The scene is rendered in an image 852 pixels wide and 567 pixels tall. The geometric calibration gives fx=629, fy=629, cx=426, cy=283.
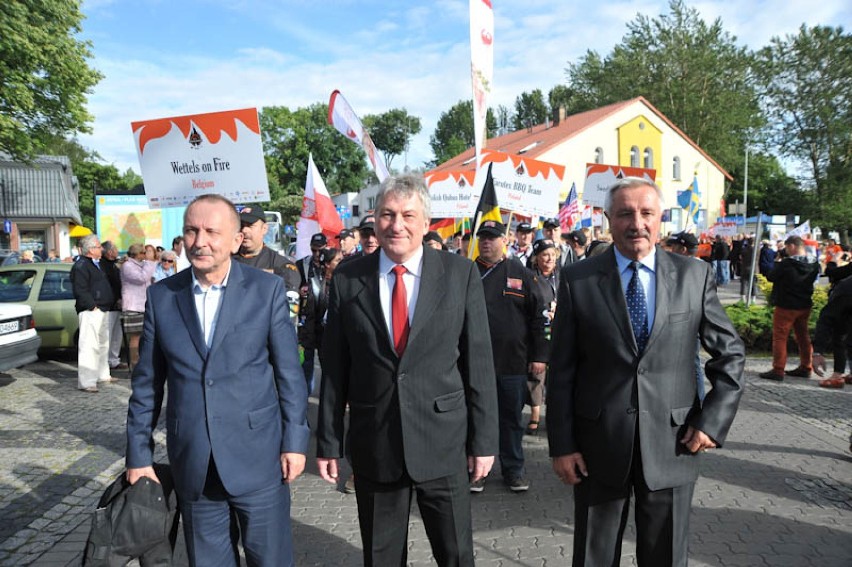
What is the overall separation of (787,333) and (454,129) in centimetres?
8894

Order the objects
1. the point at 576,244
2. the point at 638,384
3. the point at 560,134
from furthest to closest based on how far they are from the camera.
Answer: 1. the point at 560,134
2. the point at 576,244
3. the point at 638,384

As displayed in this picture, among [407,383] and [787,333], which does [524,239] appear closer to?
[787,333]

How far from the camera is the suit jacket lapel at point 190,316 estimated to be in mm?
2627

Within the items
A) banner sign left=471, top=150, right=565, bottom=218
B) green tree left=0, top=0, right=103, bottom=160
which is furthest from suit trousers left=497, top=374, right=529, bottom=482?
green tree left=0, top=0, right=103, bottom=160

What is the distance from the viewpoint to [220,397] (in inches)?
102

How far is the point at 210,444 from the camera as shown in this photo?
8.50 feet

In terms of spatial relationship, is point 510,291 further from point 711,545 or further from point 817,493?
point 817,493

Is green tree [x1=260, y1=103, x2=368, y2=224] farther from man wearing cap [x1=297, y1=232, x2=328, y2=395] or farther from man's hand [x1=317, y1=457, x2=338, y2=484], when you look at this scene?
man's hand [x1=317, y1=457, x2=338, y2=484]

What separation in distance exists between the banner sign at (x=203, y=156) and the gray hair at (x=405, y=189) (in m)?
3.78

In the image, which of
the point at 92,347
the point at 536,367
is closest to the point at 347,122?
the point at 536,367

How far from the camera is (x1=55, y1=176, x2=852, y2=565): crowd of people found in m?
2.61

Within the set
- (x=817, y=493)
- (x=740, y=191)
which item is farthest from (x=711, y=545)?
(x=740, y=191)

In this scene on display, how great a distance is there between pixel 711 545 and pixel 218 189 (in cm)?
524

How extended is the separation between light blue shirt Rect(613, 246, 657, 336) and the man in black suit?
0.62m
